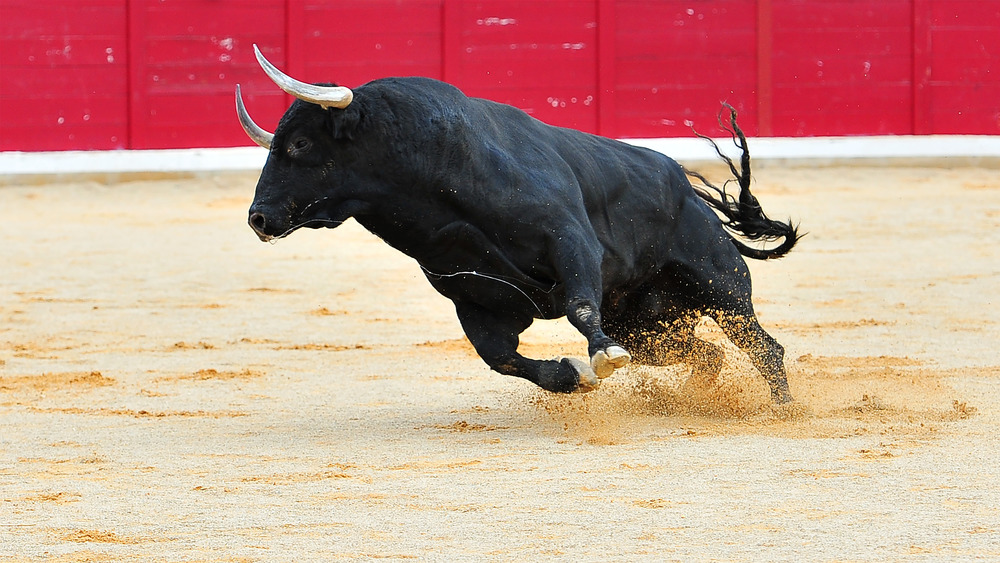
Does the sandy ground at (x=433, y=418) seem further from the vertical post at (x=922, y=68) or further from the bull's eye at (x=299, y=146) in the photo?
the vertical post at (x=922, y=68)

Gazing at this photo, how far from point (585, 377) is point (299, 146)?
3.38 ft

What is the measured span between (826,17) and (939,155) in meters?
1.51

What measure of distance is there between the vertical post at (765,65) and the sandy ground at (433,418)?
7.93 ft

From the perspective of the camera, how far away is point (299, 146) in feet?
13.8

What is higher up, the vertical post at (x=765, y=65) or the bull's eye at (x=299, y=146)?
the bull's eye at (x=299, y=146)

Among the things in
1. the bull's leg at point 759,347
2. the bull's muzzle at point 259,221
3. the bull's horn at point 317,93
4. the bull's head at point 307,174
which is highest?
the bull's horn at point 317,93

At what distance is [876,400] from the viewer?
16.1 feet

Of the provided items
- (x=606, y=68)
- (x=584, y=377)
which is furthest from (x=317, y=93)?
(x=606, y=68)

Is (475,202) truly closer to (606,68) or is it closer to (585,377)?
(585,377)

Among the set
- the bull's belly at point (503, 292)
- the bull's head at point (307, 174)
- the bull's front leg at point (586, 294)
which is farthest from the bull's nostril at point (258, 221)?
the bull's front leg at point (586, 294)

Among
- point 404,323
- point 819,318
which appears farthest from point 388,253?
point 819,318

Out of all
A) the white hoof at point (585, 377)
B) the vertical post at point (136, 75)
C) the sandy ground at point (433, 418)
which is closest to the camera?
the sandy ground at point (433, 418)

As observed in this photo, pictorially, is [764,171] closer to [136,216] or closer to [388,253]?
[388,253]

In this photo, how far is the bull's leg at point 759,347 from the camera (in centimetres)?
500
